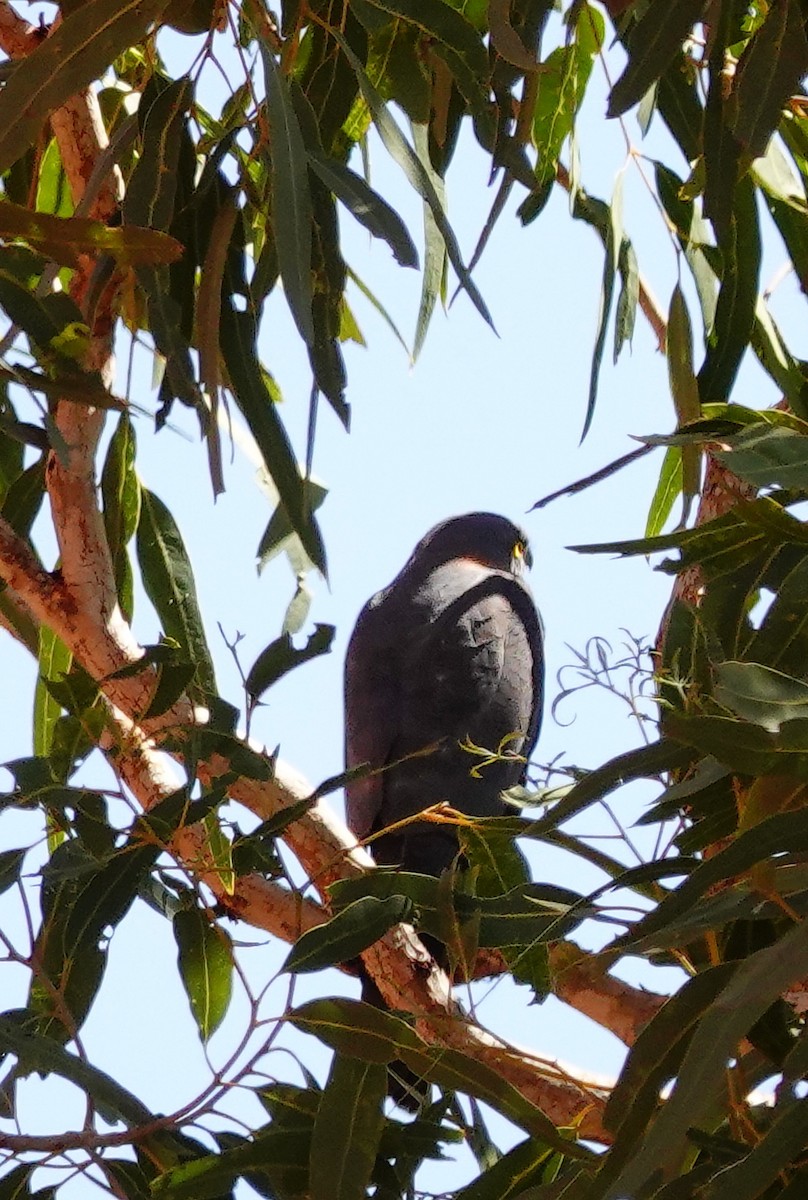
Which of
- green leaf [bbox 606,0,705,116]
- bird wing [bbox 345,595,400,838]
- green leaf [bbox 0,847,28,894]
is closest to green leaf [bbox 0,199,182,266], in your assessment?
green leaf [bbox 606,0,705,116]

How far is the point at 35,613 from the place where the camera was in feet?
4.98

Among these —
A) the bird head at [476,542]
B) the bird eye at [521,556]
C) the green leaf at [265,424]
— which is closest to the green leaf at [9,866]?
the green leaf at [265,424]

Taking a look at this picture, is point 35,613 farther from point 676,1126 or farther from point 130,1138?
point 676,1126

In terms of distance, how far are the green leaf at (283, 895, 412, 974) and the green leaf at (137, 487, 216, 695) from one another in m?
0.56

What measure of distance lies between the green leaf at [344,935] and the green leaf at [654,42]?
609 mm

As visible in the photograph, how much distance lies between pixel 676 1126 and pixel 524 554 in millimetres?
2435

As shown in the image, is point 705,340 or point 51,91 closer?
point 51,91

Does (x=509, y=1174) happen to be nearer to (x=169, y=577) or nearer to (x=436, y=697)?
(x=169, y=577)

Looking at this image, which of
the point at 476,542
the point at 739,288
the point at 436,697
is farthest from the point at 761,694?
the point at 476,542

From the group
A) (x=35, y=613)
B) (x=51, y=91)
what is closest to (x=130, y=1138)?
(x=35, y=613)

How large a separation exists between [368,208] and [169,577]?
2.18 feet

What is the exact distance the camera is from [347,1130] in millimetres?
1083

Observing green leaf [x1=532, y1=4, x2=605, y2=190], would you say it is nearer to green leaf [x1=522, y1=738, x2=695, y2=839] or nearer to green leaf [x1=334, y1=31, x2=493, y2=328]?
green leaf [x1=334, y1=31, x2=493, y2=328]

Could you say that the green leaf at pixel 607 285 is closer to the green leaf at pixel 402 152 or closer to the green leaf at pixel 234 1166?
the green leaf at pixel 402 152
